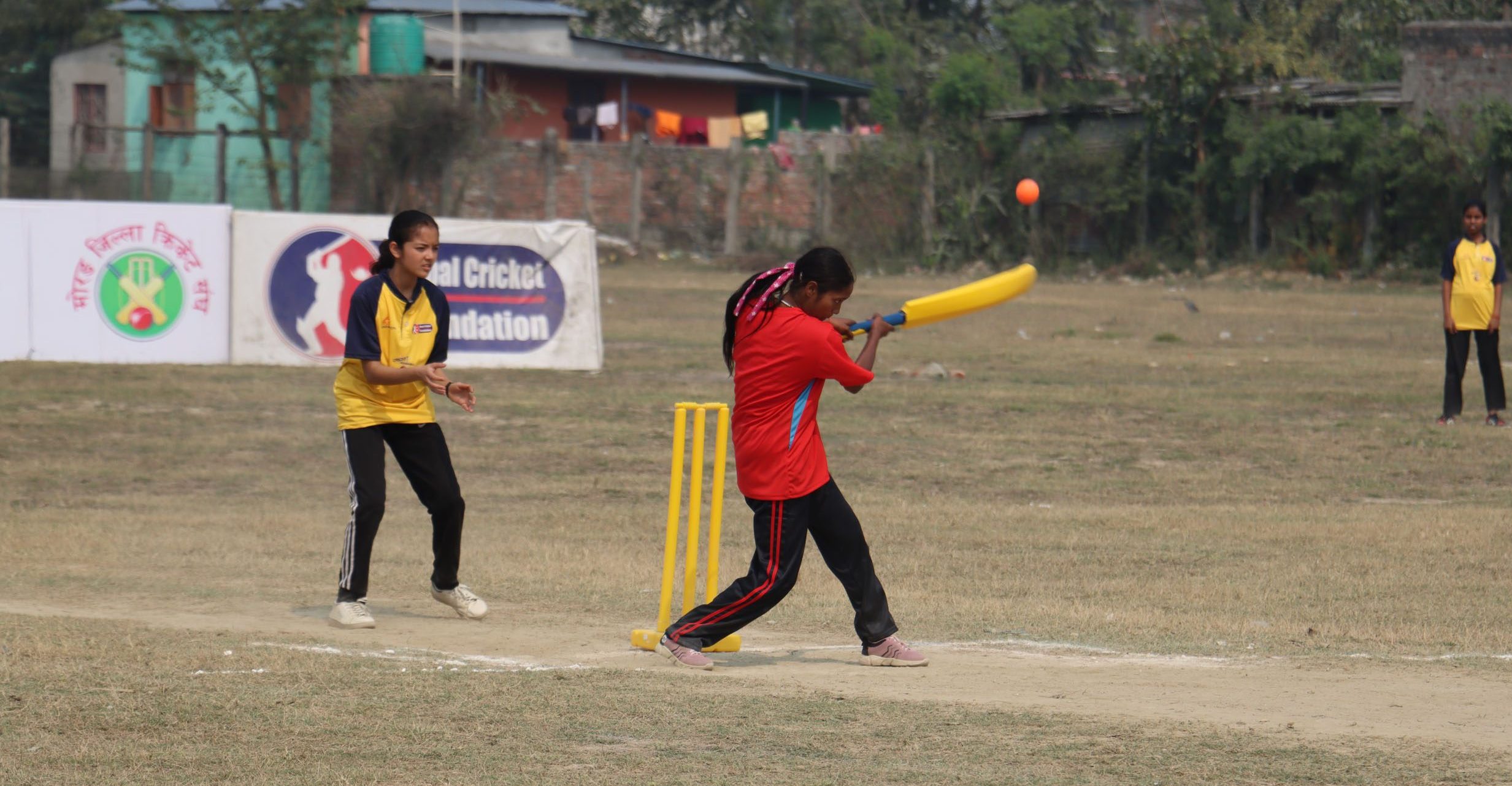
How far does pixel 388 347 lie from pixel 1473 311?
10.8m

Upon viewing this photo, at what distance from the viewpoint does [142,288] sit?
58.3 ft

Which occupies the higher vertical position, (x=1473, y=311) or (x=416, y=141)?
(x=416, y=141)

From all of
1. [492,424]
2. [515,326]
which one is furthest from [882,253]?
[492,424]

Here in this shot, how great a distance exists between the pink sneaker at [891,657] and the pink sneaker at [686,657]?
24.6 inches

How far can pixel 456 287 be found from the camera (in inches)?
726

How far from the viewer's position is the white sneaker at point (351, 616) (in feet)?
25.8

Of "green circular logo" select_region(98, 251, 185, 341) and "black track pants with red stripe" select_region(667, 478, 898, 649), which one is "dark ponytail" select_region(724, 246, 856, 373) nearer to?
"black track pants with red stripe" select_region(667, 478, 898, 649)

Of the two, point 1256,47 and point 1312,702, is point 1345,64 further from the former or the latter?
point 1312,702

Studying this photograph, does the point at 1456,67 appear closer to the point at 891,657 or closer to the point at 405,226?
the point at 405,226

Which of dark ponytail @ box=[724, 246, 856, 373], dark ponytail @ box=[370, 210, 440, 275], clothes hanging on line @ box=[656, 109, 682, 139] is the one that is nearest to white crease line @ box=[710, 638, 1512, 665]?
dark ponytail @ box=[724, 246, 856, 373]

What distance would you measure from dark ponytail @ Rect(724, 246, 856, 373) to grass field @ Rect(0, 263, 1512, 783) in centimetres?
137

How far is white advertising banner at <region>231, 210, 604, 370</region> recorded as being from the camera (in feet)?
59.0

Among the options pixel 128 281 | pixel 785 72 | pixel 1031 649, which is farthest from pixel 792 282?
pixel 785 72

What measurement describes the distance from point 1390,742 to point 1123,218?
34.3 m
